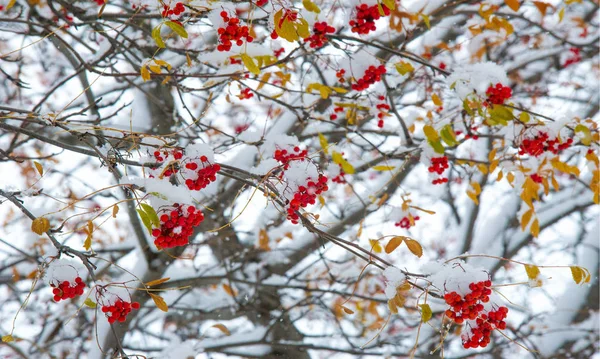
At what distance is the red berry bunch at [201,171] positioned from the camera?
1592 mm

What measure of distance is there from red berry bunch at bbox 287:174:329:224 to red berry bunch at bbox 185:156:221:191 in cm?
26

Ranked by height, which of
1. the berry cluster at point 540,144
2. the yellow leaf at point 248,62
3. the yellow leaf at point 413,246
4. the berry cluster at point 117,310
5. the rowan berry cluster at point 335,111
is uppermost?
the rowan berry cluster at point 335,111

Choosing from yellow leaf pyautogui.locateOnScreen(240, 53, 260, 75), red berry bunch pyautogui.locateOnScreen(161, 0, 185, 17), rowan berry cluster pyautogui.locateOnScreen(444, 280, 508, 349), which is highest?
red berry bunch pyautogui.locateOnScreen(161, 0, 185, 17)

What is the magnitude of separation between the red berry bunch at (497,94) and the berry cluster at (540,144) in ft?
0.85

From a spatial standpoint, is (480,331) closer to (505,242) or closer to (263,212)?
(263,212)

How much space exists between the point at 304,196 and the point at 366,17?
3.06ft

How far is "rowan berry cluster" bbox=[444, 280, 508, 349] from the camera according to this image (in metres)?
1.46

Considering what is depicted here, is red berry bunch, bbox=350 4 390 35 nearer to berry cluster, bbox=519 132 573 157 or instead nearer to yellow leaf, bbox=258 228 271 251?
berry cluster, bbox=519 132 573 157

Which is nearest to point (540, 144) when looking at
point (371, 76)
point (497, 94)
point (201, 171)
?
point (497, 94)

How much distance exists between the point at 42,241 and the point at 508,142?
3.34 m

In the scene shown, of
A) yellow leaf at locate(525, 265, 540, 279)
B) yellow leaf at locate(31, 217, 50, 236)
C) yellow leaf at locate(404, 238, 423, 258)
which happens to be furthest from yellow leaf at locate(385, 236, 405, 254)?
yellow leaf at locate(31, 217, 50, 236)

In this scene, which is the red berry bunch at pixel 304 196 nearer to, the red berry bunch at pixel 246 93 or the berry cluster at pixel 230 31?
the berry cluster at pixel 230 31

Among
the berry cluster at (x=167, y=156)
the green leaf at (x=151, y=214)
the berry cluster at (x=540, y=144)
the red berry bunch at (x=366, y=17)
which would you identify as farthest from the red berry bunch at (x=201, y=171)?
the berry cluster at (x=540, y=144)

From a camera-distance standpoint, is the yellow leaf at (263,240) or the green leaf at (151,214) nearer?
the green leaf at (151,214)
